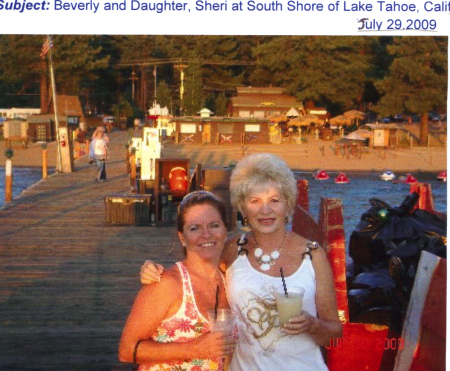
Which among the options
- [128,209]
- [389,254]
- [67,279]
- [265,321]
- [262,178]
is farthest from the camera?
[128,209]

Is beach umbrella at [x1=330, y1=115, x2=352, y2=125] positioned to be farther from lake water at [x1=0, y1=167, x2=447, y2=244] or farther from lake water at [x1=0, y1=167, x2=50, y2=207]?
lake water at [x1=0, y1=167, x2=50, y2=207]

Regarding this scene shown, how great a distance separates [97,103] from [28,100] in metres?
7.20

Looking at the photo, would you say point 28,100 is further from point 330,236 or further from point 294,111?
point 330,236

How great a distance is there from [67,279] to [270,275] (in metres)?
6.47

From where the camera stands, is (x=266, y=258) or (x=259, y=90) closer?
(x=266, y=258)

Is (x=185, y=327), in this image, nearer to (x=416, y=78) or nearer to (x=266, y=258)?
(x=266, y=258)

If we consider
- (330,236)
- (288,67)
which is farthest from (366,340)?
(288,67)

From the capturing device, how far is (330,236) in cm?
478

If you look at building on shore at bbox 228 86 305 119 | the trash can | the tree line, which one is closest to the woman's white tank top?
the trash can

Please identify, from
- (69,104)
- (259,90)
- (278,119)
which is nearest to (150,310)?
(278,119)

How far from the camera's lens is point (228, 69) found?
65438mm

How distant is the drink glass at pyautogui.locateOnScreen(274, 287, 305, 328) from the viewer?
3102 mm

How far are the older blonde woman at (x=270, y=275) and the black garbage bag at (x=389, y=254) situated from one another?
84.5 inches

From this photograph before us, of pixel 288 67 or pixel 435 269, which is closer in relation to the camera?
pixel 435 269
